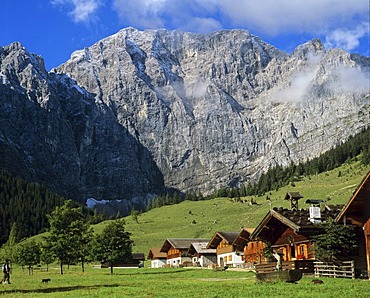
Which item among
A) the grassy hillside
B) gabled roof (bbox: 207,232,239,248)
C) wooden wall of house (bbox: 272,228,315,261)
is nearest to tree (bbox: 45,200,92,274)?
gabled roof (bbox: 207,232,239,248)

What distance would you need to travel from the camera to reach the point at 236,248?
89.2 m

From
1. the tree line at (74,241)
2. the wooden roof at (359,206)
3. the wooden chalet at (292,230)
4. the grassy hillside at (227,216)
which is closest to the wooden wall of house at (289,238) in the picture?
the wooden chalet at (292,230)

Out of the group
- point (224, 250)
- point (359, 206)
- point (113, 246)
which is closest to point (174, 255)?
point (224, 250)

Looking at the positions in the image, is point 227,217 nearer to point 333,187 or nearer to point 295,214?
point 333,187

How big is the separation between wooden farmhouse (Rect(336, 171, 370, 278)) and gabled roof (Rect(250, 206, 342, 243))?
13.6 ft

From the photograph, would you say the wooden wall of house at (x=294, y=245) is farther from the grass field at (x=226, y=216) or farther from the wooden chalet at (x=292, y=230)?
the grass field at (x=226, y=216)

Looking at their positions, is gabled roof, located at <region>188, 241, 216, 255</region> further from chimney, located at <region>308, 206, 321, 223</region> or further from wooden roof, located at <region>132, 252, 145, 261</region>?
chimney, located at <region>308, 206, 321, 223</region>

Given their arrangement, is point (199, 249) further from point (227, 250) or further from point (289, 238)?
point (289, 238)

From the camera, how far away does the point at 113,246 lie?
69875 millimetres

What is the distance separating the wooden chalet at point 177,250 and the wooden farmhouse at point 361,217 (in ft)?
238

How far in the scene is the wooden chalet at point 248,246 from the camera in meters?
79.9

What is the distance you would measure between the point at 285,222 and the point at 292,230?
3.50 m

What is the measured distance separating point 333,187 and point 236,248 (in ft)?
300

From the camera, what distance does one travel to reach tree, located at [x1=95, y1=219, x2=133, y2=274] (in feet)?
227
